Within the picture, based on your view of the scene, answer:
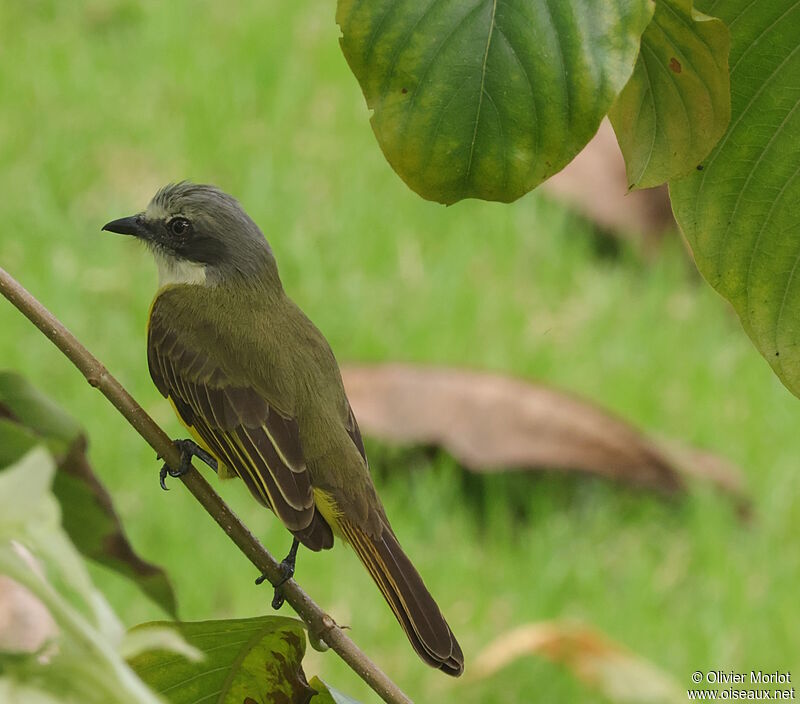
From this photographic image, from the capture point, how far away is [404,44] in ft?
4.35

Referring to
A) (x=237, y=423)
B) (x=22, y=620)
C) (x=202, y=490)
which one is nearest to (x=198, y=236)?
(x=237, y=423)

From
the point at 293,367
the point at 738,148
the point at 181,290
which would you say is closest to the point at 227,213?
the point at 181,290

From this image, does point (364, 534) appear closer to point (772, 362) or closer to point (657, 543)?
point (772, 362)

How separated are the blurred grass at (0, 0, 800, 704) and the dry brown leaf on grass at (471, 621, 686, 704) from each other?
98 millimetres

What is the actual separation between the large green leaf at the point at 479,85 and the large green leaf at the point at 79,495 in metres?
0.43

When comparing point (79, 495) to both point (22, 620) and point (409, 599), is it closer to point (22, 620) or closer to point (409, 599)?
point (409, 599)

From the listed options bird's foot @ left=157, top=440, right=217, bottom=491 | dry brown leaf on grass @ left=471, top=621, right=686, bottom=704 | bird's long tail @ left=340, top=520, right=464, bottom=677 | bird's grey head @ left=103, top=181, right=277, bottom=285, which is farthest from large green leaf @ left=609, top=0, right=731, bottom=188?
dry brown leaf on grass @ left=471, top=621, right=686, bottom=704

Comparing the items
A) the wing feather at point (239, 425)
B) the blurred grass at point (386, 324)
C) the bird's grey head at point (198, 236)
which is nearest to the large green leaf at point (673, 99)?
the wing feather at point (239, 425)

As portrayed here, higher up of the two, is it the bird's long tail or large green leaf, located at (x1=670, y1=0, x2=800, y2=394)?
large green leaf, located at (x1=670, y1=0, x2=800, y2=394)

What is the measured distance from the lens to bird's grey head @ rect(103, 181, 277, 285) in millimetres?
3389

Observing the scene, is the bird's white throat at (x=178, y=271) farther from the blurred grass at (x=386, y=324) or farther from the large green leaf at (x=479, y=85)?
the large green leaf at (x=479, y=85)

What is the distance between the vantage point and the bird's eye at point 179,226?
3.48 meters

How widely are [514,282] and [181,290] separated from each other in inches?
133

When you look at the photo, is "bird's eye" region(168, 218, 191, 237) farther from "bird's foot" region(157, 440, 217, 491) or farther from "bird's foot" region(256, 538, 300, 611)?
"bird's foot" region(256, 538, 300, 611)
